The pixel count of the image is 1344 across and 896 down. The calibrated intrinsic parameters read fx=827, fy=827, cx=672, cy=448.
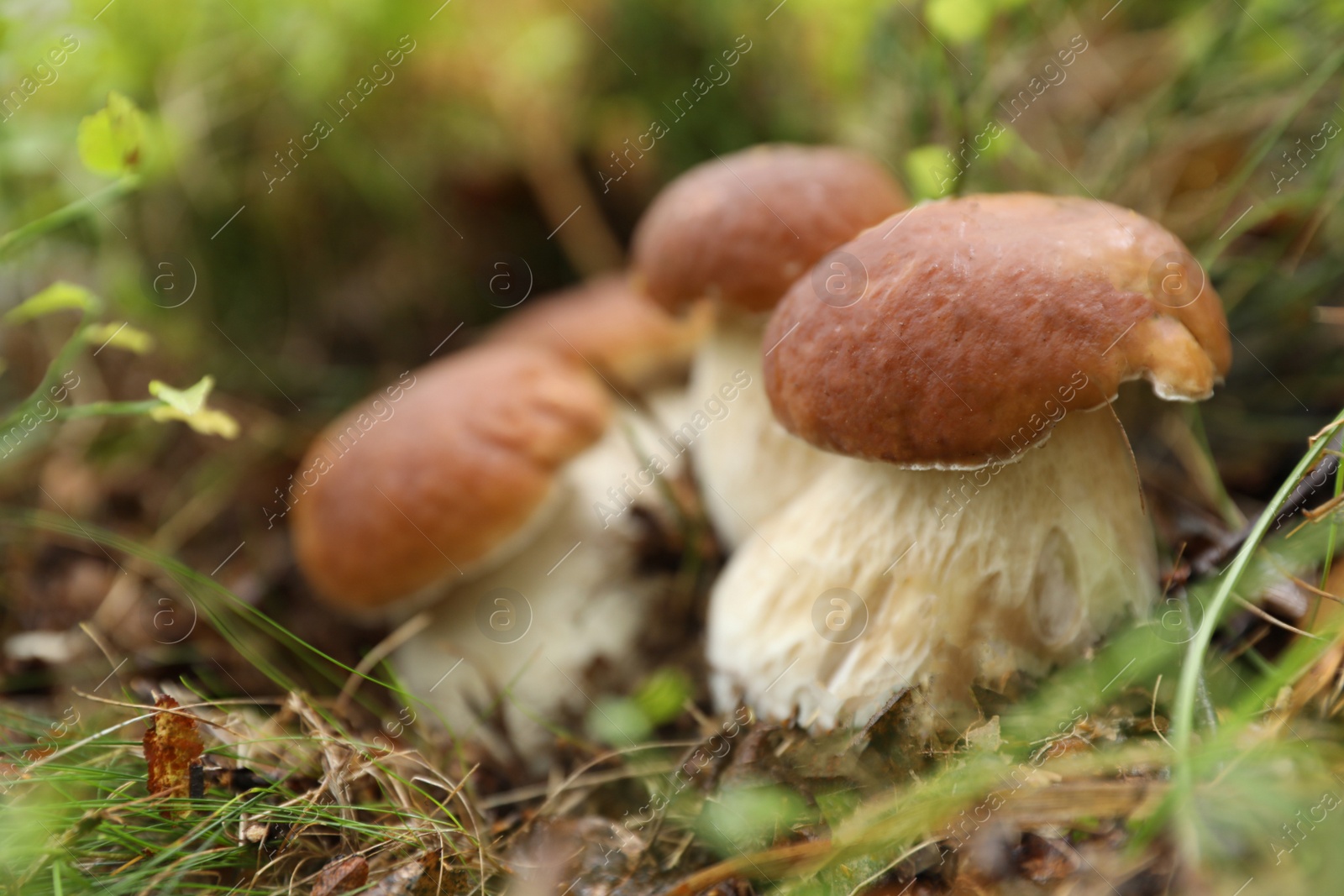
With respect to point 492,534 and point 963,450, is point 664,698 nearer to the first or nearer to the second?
point 492,534

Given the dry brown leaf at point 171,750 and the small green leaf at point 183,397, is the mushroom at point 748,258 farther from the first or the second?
the dry brown leaf at point 171,750

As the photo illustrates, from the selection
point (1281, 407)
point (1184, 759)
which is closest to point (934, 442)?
point (1184, 759)

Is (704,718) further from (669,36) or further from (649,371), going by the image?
(669,36)

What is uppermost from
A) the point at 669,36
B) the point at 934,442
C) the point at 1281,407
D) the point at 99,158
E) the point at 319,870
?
the point at 99,158

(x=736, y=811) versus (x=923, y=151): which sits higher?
(x=923, y=151)

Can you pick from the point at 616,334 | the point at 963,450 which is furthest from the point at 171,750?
the point at 616,334

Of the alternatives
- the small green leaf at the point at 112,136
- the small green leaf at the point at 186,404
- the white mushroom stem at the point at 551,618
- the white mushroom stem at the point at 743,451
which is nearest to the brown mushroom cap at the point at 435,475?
the white mushroom stem at the point at 551,618
